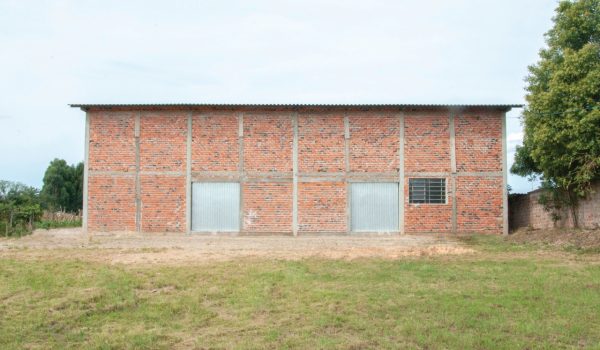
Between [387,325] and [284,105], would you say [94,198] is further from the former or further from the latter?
[387,325]

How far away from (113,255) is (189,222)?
21.6 ft

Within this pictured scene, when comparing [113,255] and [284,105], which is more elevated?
[284,105]

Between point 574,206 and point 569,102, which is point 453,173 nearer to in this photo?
point 574,206

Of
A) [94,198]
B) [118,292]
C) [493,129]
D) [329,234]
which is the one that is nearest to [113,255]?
[118,292]

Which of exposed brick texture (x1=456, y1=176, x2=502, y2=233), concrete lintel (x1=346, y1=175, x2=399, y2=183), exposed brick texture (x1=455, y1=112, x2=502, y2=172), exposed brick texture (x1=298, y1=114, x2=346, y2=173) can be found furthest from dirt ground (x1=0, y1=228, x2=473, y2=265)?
exposed brick texture (x1=455, y1=112, x2=502, y2=172)

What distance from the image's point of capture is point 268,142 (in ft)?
68.8

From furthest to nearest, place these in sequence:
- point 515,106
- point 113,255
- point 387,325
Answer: point 515,106 < point 113,255 < point 387,325

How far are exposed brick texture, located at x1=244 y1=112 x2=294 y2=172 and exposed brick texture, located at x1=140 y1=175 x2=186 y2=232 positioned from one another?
2.81 metres

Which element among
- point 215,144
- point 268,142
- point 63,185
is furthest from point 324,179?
point 63,185

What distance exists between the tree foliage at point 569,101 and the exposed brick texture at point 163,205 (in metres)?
12.9

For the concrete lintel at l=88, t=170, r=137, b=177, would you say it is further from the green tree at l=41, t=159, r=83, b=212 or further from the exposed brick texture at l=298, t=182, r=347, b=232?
the green tree at l=41, t=159, r=83, b=212

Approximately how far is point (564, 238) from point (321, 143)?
9.06 m

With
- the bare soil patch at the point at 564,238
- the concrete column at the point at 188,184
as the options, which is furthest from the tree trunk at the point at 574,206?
the concrete column at the point at 188,184

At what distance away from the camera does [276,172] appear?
20.8m
